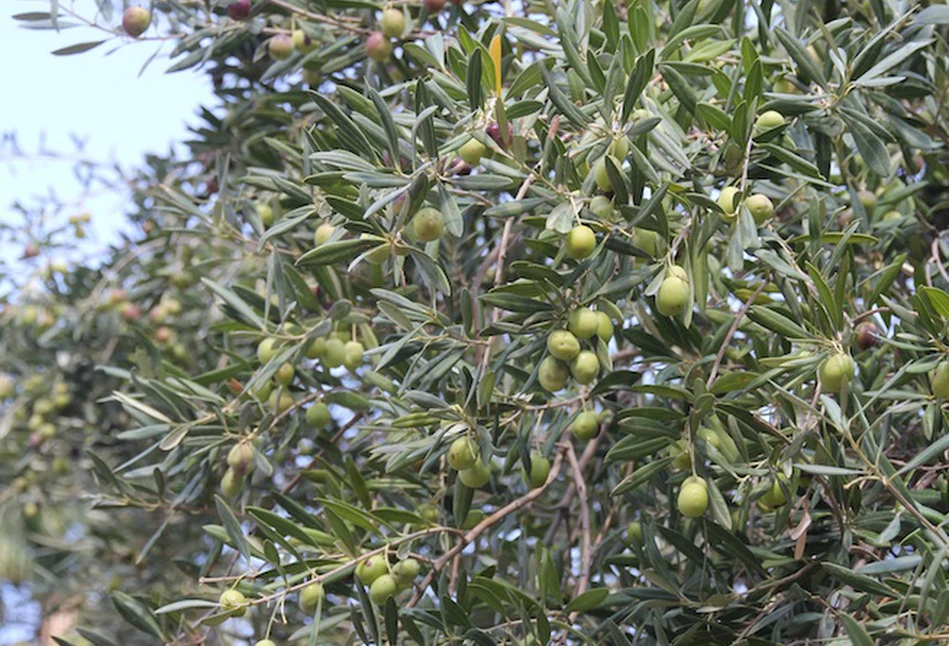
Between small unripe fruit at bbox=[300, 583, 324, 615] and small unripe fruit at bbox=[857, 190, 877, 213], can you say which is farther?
small unripe fruit at bbox=[857, 190, 877, 213]

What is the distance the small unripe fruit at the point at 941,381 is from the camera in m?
1.37

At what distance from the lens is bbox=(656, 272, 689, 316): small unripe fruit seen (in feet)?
4.42

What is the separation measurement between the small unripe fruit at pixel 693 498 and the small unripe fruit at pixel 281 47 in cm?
118

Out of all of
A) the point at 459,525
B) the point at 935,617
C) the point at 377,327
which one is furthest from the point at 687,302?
the point at 377,327

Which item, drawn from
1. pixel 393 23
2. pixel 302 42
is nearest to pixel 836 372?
pixel 393 23

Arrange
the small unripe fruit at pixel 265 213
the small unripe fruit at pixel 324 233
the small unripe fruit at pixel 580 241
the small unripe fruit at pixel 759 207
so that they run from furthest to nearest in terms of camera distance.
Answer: the small unripe fruit at pixel 265 213 < the small unripe fruit at pixel 324 233 < the small unripe fruit at pixel 759 207 < the small unripe fruit at pixel 580 241

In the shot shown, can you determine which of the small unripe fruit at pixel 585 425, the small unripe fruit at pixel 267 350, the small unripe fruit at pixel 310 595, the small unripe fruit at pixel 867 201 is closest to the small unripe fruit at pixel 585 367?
the small unripe fruit at pixel 585 425

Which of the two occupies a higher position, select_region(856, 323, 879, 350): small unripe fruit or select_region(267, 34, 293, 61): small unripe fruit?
select_region(267, 34, 293, 61): small unripe fruit

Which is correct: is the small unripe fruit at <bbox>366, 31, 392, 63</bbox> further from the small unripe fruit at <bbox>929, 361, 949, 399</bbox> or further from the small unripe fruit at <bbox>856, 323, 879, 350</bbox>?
the small unripe fruit at <bbox>929, 361, 949, 399</bbox>

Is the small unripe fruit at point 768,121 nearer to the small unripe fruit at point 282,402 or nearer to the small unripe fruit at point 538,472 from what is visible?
the small unripe fruit at point 538,472

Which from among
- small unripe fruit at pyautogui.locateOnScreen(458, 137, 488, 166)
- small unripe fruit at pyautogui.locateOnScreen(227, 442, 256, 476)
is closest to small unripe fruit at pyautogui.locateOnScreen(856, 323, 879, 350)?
small unripe fruit at pyautogui.locateOnScreen(458, 137, 488, 166)

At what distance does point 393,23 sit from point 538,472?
32.1 inches

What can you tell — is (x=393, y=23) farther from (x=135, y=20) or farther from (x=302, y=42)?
(x=135, y=20)

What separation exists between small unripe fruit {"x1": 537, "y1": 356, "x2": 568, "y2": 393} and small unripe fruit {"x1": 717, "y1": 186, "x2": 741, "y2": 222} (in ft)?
0.89
